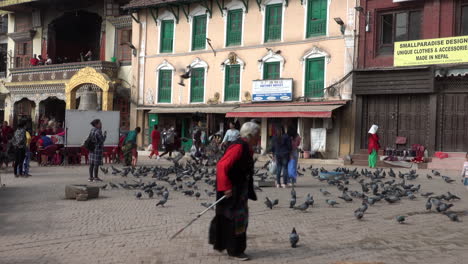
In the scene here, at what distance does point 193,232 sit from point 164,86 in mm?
23344

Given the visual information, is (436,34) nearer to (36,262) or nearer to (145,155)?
(145,155)

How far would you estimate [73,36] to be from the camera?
125ft

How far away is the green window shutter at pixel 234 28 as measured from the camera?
2758 cm

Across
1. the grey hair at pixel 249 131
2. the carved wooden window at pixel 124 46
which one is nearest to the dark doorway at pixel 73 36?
the carved wooden window at pixel 124 46

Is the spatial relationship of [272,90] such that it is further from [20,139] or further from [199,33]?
[20,139]

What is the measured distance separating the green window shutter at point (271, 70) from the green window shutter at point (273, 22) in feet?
3.97

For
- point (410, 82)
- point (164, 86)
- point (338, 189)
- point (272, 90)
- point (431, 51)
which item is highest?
point (431, 51)

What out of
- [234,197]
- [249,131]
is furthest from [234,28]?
[234,197]

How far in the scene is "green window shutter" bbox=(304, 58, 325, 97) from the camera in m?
24.8

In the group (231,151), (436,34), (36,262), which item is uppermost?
(436,34)

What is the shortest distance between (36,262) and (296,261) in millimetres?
2967

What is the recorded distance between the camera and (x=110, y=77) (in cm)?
3177

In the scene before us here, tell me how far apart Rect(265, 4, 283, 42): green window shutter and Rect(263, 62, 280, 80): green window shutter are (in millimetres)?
1211

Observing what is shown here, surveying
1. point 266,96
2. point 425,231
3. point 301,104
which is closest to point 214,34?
point 266,96
